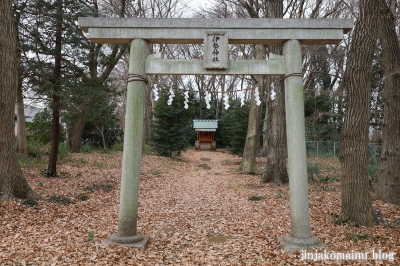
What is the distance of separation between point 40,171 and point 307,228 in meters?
10.1

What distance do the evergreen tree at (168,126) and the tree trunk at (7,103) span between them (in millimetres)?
14037

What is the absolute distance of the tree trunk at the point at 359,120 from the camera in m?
5.88

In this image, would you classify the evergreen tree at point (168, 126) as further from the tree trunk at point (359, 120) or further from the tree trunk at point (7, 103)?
the tree trunk at point (359, 120)

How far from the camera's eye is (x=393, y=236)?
546cm

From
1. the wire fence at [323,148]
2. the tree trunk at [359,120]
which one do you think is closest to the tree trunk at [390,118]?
the tree trunk at [359,120]

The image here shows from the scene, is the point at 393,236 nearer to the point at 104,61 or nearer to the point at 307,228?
the point at 307,228

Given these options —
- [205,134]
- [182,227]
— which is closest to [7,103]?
[182,227]

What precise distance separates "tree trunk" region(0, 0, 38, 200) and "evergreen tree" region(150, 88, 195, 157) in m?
14.0

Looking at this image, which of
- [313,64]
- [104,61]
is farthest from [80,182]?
[313,64]

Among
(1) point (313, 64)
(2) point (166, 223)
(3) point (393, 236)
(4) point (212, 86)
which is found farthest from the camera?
(4) point (212, 86)

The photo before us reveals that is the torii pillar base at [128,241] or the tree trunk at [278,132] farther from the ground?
the tree trunk at [278,132]

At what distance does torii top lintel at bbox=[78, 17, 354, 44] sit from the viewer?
5.24 metres

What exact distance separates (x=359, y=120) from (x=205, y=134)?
27718 mm

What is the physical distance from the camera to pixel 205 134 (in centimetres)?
3347
